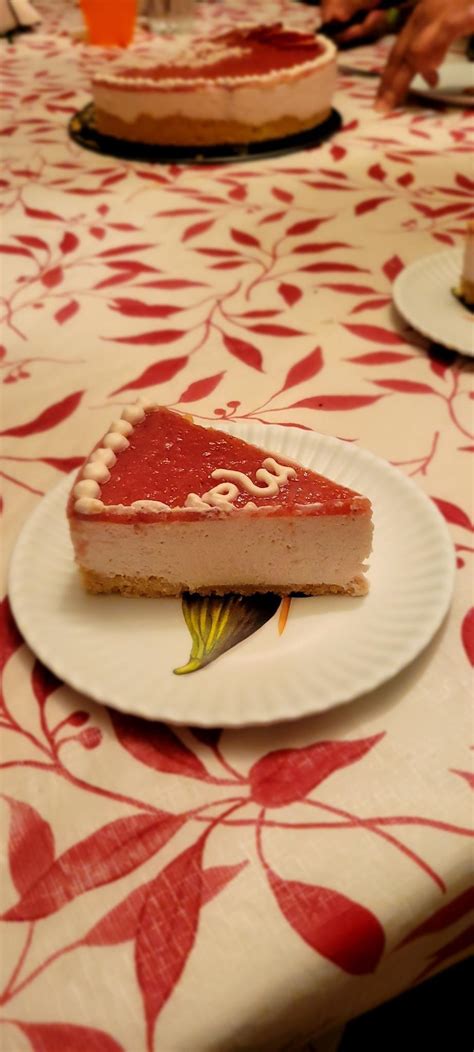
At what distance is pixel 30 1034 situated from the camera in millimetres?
396

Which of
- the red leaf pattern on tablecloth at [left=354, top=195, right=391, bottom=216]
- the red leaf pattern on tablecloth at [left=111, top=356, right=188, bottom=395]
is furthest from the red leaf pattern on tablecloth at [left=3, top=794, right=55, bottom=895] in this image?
the red leaf pattern on tablecloth at [left=354, top=195, right=391, bottom=216]

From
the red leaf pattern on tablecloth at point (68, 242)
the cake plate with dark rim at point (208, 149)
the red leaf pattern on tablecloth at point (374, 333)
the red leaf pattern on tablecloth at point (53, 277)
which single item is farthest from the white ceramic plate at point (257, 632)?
the cake plate with dark rim at point (208, 149)

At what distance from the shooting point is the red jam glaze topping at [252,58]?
1558 millimetres

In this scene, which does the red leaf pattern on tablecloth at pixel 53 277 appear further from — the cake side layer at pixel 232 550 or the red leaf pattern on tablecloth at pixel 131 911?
the red leaf pattern on tablecloth at pixel 131 911

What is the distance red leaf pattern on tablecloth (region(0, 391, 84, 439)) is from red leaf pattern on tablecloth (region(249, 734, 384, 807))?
1.58ft

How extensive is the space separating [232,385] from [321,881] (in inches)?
21.5

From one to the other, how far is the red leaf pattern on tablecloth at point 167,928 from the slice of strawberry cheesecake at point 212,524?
212 millimetres

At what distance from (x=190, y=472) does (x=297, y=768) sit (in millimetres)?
234

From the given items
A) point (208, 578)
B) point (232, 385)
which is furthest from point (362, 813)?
point (232, 385)

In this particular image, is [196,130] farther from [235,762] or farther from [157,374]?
[235,762]

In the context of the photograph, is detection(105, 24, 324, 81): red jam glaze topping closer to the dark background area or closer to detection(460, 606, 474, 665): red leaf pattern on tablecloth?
detection(460, 606, 474, 665): red leaf pattern on tablecloth

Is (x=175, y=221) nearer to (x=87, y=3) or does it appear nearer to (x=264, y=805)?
(x=264, y=805)

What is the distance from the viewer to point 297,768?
51 cm

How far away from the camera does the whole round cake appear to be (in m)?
1.46
